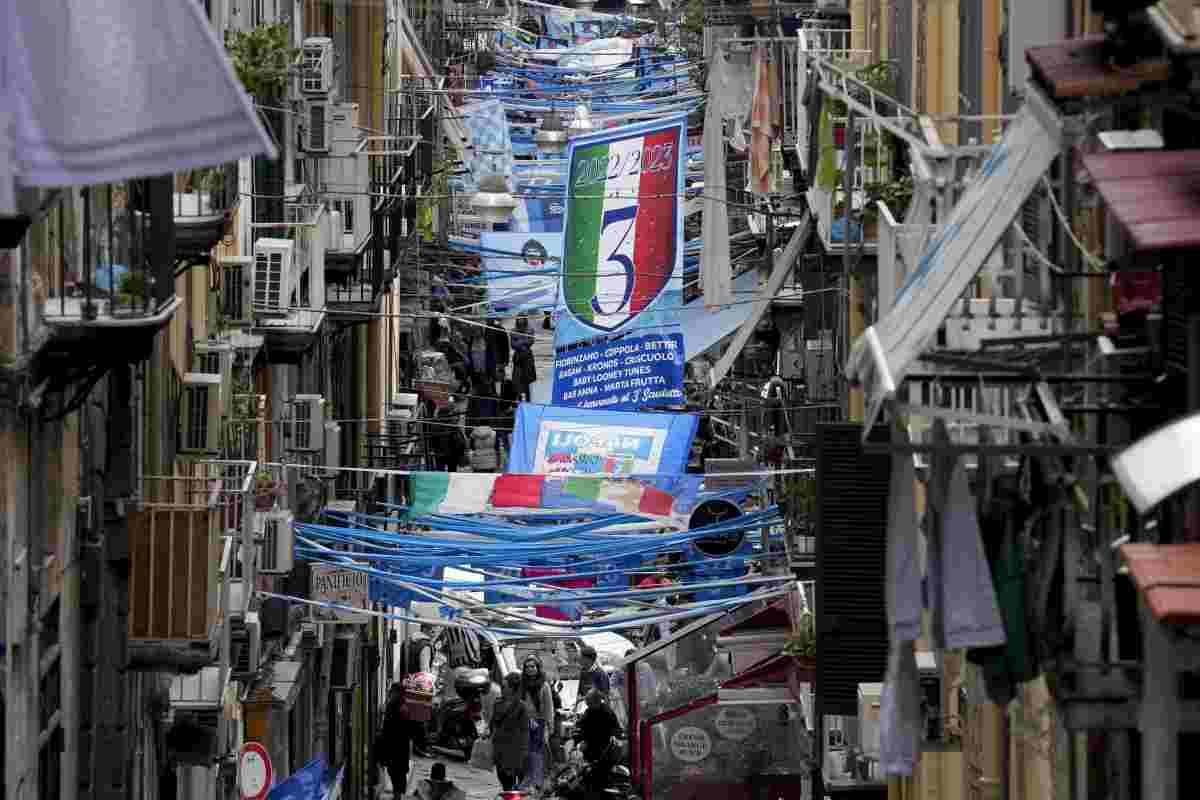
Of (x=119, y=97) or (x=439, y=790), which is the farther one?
(x=439, y=790)

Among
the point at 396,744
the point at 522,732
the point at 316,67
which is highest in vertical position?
the point at 316,67

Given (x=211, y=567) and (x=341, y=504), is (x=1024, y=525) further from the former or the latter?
(x=341, y=504)

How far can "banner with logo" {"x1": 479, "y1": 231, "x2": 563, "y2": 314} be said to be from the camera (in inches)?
1531

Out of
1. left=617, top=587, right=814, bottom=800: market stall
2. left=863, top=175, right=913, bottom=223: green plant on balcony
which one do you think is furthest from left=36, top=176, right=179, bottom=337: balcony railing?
left=617, top=587, right=814, bottom=800: market stall

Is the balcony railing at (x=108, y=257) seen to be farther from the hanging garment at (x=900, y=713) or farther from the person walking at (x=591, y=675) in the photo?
the person walking at (x=591, y=675)

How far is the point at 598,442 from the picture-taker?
2800 centimetres

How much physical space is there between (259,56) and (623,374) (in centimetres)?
820

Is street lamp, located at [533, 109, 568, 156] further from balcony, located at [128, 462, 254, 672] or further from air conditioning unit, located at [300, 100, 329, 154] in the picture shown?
balcony, located at [128, 462, 254, 672]

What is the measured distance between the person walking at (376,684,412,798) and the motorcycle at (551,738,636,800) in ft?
7.39

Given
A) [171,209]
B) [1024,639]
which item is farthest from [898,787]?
[1024,639]

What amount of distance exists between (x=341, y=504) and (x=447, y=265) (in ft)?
35.4

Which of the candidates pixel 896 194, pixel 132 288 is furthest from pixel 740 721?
pixel 132 288

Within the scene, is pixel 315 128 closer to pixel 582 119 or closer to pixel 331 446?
pixel 331 446

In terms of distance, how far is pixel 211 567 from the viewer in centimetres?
1820
